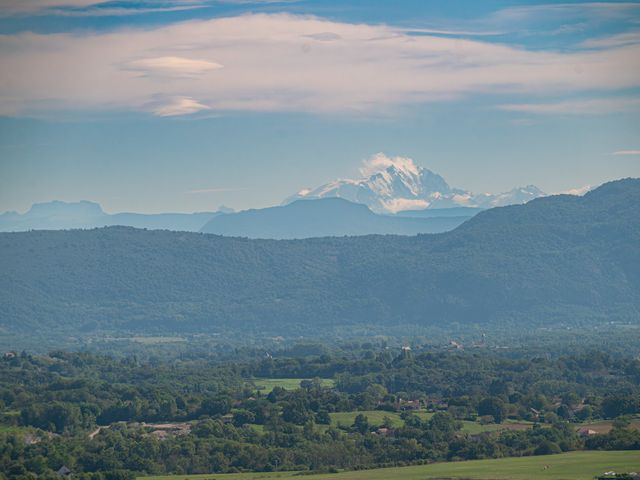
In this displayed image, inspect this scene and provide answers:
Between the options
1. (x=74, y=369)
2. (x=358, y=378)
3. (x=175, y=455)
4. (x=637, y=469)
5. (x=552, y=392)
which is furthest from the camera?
(x=74, y=369)

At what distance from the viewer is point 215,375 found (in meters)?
153

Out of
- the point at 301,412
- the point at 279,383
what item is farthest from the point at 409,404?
the point at 279,383

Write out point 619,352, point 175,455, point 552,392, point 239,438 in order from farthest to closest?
point 619,352, point 552,392, point 239,438, point 175,455

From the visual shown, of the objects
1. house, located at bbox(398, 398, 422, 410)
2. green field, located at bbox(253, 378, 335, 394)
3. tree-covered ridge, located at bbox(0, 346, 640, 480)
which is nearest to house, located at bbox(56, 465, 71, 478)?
tree-covered ridge, located at bbox(0, 346, 640, 480)

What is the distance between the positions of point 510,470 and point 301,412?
29.4 m

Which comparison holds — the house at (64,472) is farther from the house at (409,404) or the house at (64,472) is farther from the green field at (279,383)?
the green field at (279,383)

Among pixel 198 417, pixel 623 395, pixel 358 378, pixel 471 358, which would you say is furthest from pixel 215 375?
pixel 623 395

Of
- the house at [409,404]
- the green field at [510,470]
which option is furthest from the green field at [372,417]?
the green field at [510,470]

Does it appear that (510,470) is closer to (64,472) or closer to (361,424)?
(361,424)

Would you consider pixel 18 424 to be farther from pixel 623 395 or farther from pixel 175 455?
pixel 623 395

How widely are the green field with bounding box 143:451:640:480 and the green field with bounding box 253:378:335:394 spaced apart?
153 feet

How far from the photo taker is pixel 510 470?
8325cm

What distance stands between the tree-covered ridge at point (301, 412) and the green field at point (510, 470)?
3498 mm

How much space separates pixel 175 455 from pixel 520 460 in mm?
21506
